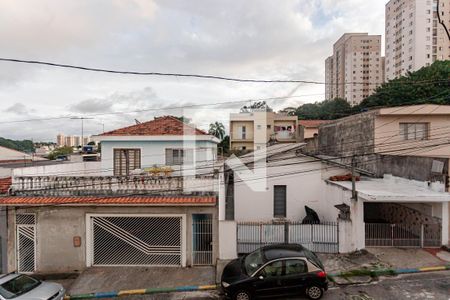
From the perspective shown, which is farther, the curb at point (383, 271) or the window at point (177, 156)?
the window at point (177, 156)

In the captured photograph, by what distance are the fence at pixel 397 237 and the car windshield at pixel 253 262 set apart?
4947 mm

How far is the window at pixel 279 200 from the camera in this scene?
15453 mm

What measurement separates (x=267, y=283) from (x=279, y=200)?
26.2 ft

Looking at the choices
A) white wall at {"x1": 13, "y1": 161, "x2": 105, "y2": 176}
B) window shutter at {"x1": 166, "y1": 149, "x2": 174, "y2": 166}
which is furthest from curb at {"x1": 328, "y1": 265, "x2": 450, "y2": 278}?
white wall at {"x1": 13, "y1": 161, "x2": 105, "y2": 176}

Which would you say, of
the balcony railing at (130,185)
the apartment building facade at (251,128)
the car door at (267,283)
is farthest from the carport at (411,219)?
the apartment building facade at (251,128)

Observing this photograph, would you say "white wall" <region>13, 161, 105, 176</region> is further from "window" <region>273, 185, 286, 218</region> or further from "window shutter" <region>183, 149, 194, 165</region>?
"window" <region>273, 185, 286, 218</region>

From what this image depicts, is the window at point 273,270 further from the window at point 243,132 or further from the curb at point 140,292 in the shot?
the window at point 243,132

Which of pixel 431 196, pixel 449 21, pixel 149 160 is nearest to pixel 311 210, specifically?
pixel 431 196

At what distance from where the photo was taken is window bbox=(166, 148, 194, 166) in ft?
46.7

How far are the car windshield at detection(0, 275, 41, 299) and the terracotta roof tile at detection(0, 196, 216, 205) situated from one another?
8.78 feet

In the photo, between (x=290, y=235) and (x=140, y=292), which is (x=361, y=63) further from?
(x=140, y=292)

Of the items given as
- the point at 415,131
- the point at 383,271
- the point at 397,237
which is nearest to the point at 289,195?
the point at 397,237

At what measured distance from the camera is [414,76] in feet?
119

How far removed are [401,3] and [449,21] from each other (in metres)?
13.2
